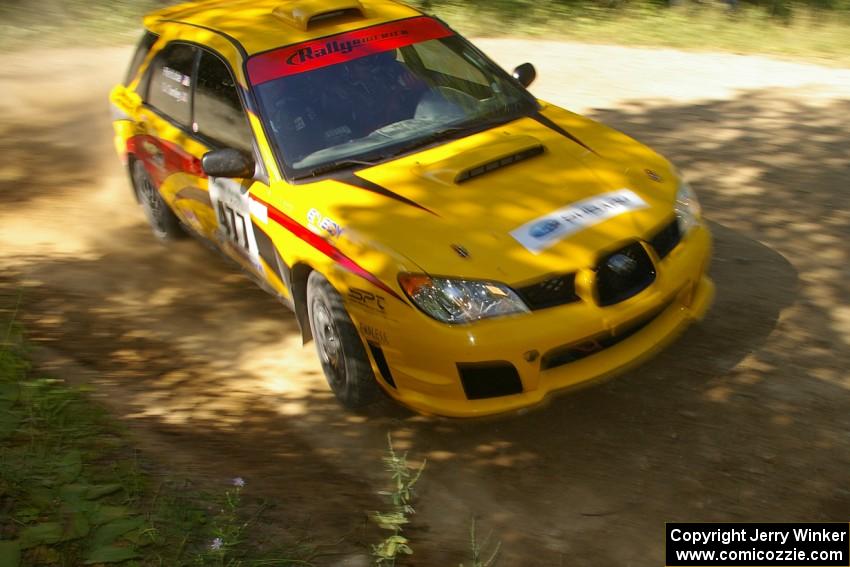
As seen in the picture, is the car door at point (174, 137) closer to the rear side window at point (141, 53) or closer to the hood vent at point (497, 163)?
the rear side window at point (141, 53)

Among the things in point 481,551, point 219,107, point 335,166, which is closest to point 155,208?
point 219,107

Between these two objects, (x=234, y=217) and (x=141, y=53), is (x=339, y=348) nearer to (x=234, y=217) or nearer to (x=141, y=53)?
(x=234, y=217)

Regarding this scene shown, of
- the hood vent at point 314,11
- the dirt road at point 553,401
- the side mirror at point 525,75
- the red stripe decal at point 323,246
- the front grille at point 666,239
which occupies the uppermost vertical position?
the hood vent at point 314,11

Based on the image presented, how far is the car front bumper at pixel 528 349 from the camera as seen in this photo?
4.58 metres

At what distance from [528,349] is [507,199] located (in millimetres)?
853

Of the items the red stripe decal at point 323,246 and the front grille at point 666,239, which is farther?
the front grille at point 666,239

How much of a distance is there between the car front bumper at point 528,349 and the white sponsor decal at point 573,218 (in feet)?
1.05

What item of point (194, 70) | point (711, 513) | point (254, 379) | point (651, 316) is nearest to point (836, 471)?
point (711, 513)

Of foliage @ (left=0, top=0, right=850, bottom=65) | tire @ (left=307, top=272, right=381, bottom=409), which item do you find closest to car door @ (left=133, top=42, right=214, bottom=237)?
tire @ (left=307, top=272, right=381, bottom=409)

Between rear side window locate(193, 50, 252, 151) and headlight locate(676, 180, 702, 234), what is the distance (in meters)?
2.37

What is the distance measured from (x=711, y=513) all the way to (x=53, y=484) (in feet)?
9.34

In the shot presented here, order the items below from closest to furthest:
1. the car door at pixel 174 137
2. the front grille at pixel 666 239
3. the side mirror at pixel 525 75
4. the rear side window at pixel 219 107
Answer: the front grille at pixel 666 239 → the rear side window at pixel 219 107 → the car door at pixel 174 137 → the side mirror at pixel 525 75

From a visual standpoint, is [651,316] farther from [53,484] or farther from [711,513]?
[53,484]

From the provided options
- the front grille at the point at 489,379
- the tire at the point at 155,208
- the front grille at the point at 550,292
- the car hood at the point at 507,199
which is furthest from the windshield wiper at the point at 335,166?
the tire at the point at 155,208
